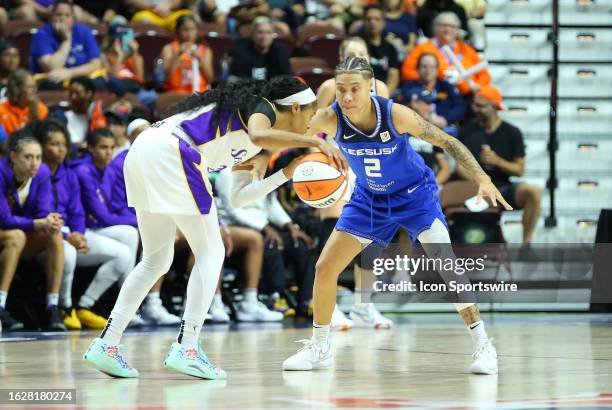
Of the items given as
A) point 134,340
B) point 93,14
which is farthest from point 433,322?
point 93,14

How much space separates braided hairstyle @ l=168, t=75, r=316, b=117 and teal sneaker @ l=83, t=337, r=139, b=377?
4.11 ft

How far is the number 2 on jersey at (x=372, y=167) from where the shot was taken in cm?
599

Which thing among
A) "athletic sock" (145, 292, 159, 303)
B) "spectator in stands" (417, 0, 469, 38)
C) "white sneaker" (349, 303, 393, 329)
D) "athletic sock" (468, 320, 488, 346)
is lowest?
"white sneaker" (349, 303, 393, 329)

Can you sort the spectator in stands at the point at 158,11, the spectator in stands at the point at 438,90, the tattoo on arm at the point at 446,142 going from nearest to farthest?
the tattoo on arm at the point at 446,142 → the spectator in stands at the point at 438,90 → the spectator in stands at the point at 158,11

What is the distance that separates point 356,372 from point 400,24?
8799 mm

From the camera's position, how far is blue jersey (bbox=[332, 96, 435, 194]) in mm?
5883

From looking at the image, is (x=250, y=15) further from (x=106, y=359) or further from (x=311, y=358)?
(x=106, y=359)

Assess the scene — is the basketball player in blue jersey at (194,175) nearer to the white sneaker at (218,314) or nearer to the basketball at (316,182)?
the basketball at (316,182)

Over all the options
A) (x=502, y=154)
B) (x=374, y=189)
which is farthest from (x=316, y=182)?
(x=502, y=154)

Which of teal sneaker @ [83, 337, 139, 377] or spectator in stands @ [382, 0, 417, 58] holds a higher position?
spectator in stands @ [382, 0, 417, 58]

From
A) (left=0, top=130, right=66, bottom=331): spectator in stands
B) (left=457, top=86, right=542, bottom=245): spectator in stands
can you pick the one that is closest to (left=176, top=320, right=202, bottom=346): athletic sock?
(left=0, top=130, right=66, bottom=331): spectator in stands

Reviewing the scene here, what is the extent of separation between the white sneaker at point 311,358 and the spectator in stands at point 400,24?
8.14 metres

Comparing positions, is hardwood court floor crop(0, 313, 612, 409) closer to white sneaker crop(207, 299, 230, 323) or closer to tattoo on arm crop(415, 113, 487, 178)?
white sneaker crop(207, 299, 230, 323)

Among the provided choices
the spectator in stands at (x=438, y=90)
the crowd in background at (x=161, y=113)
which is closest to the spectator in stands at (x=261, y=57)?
the crowd in background at (x=161, y=113)
